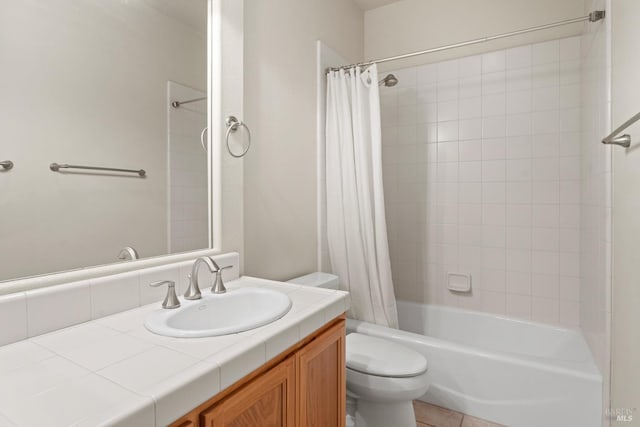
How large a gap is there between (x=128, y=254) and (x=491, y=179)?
2.33 metres

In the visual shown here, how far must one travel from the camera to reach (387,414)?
1541 millimetres

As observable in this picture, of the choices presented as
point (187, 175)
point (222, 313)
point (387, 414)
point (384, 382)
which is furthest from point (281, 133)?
point (387, 414)

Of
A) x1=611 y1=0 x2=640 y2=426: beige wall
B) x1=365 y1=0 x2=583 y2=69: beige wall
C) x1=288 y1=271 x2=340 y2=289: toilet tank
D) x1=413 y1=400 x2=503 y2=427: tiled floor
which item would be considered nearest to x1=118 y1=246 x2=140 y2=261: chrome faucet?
x1=288 y1=271 x2=340 y2=289: toilet tank

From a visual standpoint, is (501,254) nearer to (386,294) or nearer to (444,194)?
(444,194)

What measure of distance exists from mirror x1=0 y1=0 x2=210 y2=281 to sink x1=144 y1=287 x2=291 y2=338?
275 mm

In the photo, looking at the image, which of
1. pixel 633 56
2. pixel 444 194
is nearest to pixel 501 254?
pixel 444 194

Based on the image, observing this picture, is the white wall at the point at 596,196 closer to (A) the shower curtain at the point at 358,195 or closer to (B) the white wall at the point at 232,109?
(A) the shower curtain at the point at 358,195

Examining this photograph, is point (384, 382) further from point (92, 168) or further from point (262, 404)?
point (92, 168)

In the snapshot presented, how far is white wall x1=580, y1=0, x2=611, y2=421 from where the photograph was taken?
4.92 ft

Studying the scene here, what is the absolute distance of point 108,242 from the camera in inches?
42.4

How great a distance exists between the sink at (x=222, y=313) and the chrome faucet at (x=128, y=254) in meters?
0.23

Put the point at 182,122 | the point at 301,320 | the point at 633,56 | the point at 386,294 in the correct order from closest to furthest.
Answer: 1. the point at 301,320
2. the point at 633,56
3. the point at 182,122
4. the point at 386,294

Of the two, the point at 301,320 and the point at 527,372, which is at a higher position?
the point at 301,320

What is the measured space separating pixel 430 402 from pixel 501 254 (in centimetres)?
116
